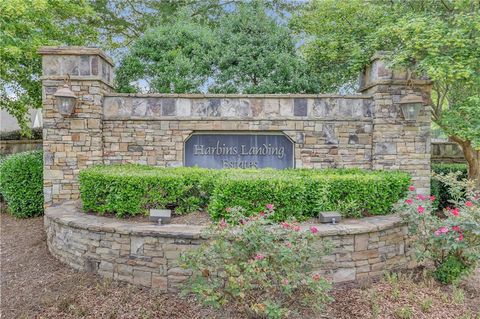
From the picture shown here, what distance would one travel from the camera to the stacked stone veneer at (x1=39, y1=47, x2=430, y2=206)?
6.01m

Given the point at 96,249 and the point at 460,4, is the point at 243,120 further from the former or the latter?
the point at 460,4

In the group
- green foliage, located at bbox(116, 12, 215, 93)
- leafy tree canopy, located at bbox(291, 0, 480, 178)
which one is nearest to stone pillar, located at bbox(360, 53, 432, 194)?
leafy tree canopy, located at bbox(291, 0, 480, 178)

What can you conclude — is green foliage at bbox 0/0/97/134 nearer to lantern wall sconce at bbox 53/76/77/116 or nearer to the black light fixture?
lantern wall sconce at bbox 53/76/77/116

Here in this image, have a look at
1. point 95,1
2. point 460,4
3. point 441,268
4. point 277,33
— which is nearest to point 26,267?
point 441,268

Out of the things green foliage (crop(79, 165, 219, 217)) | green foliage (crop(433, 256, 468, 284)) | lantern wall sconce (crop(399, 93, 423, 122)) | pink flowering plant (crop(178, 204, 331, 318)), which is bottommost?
green foliage (crop(433, 256, 468, 284))

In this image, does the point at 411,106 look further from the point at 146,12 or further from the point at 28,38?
the point at 146,12

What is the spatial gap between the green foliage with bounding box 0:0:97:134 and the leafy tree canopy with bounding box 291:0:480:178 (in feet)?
16.9

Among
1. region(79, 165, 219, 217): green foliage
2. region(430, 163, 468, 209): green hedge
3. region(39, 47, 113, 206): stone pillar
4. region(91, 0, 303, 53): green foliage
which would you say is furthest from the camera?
region(91, 0, 303, 53): green foliage

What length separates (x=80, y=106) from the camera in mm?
5797

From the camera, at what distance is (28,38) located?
678 centimetres

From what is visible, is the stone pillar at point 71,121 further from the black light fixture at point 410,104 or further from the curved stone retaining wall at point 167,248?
the black light fixture at point 410,104

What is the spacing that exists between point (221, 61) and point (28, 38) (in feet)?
12.4

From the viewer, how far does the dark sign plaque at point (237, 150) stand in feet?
20.0

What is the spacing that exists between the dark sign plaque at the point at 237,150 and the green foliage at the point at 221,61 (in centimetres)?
164
